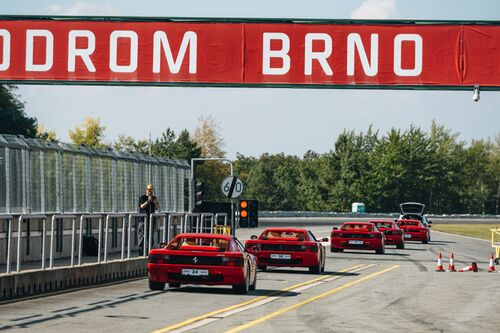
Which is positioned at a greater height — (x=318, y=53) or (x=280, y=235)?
(x=318, y=53)

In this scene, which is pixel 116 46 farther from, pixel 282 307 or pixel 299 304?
pixel 282 307

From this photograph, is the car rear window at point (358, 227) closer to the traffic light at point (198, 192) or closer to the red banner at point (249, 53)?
the traffic light at point (198, 192)

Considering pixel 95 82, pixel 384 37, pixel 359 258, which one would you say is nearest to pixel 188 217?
pixel 95 82

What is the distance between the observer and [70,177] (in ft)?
97.7

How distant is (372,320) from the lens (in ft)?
51.2

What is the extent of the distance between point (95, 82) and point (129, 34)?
134cm

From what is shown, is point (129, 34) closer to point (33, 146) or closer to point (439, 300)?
point (33, 146)

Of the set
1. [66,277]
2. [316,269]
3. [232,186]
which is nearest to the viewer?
[66,277]

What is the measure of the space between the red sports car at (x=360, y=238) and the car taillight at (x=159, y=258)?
71.6ft

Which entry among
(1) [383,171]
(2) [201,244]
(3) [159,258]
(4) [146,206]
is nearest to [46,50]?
(4) [146,206]

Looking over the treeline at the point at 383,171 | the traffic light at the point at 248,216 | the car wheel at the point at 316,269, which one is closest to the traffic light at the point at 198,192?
the traffic light at the point at 248,216

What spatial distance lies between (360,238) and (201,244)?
67.2 feet

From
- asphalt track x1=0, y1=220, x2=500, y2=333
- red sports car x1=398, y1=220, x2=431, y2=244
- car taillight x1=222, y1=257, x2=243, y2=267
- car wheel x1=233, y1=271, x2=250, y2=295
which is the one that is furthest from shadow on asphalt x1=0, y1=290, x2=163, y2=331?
red sports car x1=398, y1=220, x2=431, y2=244

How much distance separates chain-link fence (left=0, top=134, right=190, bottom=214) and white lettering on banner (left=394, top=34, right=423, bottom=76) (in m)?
8.79
